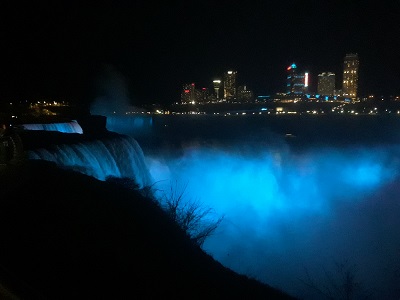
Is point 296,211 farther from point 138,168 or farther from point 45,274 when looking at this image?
point 45,274

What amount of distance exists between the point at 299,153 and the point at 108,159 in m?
41.3

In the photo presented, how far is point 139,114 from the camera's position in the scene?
82375 millimetres

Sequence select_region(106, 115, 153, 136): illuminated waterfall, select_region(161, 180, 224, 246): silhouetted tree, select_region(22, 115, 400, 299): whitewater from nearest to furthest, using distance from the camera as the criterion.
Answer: select_region(161, 180, 224, 246): silhouetted tree
select_region(22, 115, 400, 299): whitewater
select_region(106, 115, 153, 136): illuminated waterfall

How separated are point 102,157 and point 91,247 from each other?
8.17m

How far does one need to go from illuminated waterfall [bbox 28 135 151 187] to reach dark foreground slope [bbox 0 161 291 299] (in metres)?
1.92

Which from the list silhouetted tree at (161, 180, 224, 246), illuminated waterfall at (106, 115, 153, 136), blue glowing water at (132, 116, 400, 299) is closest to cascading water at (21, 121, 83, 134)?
blue glowing water at (132, 116, 400, 299)

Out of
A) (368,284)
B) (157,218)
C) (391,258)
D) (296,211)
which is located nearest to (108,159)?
(157,218)

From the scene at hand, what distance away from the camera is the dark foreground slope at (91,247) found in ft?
13.0

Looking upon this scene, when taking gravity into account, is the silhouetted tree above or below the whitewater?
above

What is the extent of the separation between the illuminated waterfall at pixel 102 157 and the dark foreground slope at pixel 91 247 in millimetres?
1923

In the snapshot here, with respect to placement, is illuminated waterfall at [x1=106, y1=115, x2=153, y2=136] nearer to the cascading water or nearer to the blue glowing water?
the blue glowing water

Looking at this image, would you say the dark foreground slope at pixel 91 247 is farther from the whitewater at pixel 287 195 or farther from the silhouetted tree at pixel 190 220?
the whitewater at pixel 287 195

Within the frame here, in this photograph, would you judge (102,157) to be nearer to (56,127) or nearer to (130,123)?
(56,127)

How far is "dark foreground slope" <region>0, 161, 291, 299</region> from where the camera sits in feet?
13.0
